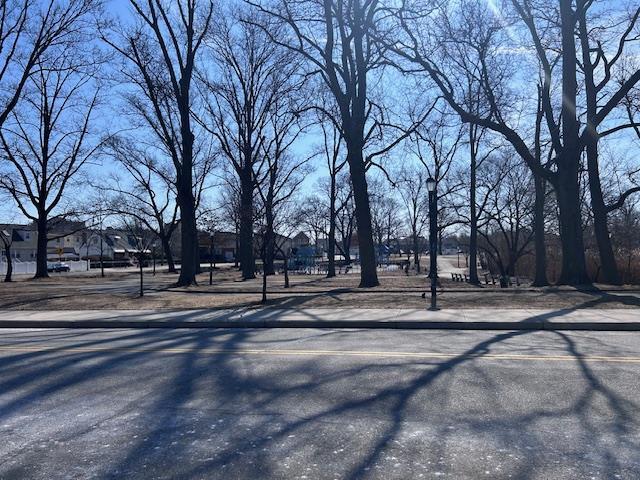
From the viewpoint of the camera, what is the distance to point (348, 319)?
1334 centimetres

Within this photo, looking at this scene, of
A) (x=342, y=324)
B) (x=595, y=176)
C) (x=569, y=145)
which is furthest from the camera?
(x=595, y=176)

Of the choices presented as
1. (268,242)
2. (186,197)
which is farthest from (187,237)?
(268,242)

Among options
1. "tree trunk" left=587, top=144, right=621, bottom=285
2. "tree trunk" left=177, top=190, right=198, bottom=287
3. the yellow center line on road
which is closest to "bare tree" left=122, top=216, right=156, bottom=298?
"tree trunk" left=177, top=190, right=198, bottom=287

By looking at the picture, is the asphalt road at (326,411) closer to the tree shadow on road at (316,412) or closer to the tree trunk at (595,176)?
the tree shadow on road at (316,412)

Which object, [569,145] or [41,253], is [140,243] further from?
[569,145]

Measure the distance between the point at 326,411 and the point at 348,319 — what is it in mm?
7625

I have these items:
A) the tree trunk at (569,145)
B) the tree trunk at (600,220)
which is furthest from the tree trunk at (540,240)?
the tree trunk at (569,145)

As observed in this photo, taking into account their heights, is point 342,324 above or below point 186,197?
below

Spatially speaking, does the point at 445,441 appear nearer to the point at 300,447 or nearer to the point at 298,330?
the point at 300,447

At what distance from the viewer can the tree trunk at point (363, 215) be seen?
24062 mm

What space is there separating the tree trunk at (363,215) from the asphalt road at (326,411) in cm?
1439

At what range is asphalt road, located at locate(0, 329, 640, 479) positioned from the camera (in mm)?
4387

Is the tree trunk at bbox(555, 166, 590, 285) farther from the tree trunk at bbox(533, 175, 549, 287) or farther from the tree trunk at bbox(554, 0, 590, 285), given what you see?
the tree trunk at bbox(533, 175, 549, 287)

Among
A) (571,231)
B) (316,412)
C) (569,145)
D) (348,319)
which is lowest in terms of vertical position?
A: (316,412)
